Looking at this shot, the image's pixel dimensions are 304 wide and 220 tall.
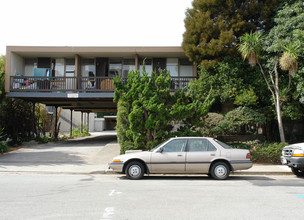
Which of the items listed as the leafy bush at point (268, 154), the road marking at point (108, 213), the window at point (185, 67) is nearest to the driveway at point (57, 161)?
the road marking at point (108, 213)

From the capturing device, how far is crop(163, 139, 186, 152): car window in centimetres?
946

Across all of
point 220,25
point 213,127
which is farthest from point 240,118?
point 220,25

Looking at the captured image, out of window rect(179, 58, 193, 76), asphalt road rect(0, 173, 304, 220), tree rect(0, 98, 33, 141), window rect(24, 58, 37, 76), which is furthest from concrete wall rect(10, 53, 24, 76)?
asphalt road rect(0, 173, 304, 220)

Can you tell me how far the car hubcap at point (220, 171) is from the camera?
9.35 metres

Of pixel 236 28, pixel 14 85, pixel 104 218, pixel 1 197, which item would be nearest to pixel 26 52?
pixel 14 85

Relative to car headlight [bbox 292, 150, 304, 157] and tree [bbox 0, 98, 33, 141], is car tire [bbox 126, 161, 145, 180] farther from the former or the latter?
tree [bbox 0, 98, 33, 141]

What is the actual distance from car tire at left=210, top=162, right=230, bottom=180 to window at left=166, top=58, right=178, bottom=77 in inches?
465

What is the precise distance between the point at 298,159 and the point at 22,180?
29.3 feet

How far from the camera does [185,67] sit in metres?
20.4

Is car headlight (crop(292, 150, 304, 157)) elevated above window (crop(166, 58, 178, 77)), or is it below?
below

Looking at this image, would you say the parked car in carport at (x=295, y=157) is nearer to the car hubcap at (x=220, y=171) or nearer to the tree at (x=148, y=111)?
the car hubcap at (x=220, y=171)

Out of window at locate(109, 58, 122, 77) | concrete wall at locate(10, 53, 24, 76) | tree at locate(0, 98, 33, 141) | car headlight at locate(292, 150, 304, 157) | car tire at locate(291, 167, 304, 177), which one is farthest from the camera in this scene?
window at locate(109, 58, 122, 77)

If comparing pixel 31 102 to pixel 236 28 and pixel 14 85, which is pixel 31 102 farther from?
pixel 236 28

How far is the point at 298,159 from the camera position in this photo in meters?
9.55
